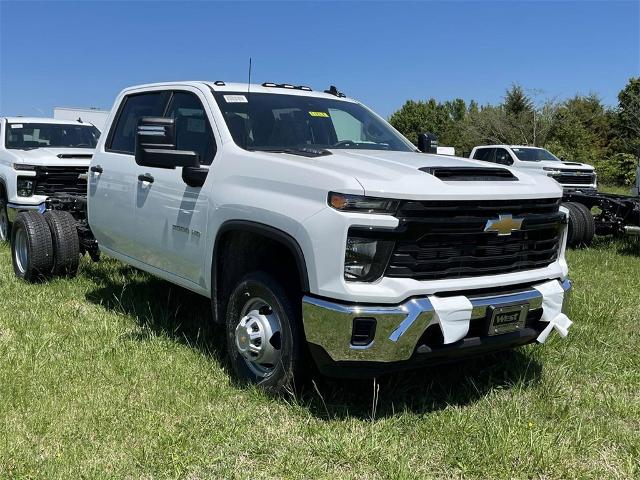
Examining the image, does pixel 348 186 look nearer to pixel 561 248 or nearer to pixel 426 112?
pixel 561 248

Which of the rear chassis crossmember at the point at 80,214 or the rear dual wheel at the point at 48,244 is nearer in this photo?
the rear dual wheel at the point at 48,244

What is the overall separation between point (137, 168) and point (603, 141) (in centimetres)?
4458

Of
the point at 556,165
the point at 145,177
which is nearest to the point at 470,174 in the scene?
the point at 145,177

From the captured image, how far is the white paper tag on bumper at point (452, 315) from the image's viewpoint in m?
3.27

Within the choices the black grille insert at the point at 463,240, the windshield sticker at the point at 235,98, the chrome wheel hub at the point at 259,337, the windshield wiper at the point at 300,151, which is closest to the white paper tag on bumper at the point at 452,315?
the black grille insert at the point at 463,240

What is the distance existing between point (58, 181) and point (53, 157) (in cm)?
34

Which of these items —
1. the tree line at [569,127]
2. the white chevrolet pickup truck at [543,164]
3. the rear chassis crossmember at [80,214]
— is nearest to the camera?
the rear chassis crossmember at [80,214]

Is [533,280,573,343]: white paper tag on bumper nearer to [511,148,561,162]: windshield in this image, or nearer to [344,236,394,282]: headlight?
[344,236,394,282]: headlight

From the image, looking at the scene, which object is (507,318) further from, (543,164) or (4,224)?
(543,164)

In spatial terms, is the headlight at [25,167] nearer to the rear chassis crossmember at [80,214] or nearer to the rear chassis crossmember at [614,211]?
the rear chassis crossmember at [80,214]

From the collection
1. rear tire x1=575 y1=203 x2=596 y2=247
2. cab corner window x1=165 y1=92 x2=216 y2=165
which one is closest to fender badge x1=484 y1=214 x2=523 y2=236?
cab corner window x1=165 y1=92 x2=216 y2=165

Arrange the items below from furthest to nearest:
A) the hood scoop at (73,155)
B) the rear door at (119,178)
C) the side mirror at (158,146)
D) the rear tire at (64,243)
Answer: the hood scoop at (73,155) < the rear tire at (64,243) < the rear door at (119,178) < the side mirror at (158,146)

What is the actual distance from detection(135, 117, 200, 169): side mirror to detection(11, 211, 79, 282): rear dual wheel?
2979mm

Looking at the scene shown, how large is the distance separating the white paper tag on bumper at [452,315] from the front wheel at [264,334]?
2.54ft
